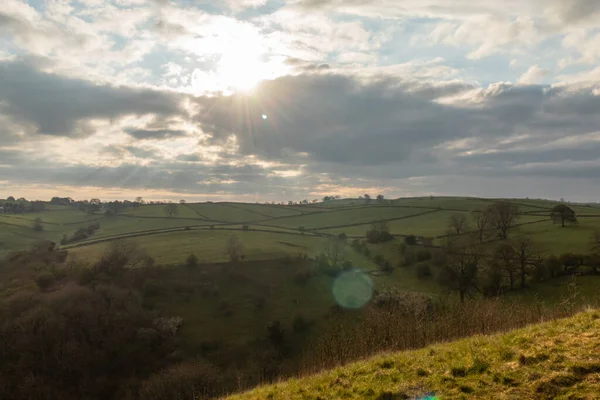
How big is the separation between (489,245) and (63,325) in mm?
91971

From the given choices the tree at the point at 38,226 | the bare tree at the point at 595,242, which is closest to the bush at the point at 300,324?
the bare tree at the point at 595,242

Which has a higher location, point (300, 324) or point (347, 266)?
point (347, 266)

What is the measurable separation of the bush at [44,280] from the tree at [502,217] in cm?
10693

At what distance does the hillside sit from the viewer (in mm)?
9836

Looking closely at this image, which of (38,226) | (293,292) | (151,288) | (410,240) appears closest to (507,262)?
(410,240)

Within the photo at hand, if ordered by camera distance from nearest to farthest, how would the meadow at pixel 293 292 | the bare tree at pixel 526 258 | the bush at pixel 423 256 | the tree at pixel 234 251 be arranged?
1. the meadow at pixel 293 292
2. the bare tree at pixel 526 258
3. the bush at pixel 423 256
4. the tree at pixel 234 251

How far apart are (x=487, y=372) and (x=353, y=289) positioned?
74.9 meters

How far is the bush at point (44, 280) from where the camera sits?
250 feet

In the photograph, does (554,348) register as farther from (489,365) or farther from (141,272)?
(141,272)

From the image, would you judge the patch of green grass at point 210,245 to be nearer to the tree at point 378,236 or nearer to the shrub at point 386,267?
the tree at point 378,236

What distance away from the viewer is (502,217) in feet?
334

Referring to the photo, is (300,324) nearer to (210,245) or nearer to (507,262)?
(507,262)

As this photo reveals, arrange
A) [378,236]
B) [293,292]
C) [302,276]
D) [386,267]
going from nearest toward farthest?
[293,292]
[302,276]
[386,267]
[378,236]

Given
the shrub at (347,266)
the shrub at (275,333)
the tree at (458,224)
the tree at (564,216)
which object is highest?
the tree at (564,216)
